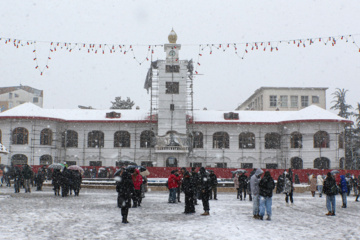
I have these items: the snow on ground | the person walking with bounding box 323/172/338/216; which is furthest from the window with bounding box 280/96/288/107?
the person walking with bounding box 323/172/338/216

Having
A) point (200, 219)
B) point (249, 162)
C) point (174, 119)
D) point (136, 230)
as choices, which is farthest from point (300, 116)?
point (136, 230)

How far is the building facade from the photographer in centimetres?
4100

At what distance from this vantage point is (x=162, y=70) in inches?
1690

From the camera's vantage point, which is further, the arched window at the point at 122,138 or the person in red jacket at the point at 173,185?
the arched window at the point at 122,138

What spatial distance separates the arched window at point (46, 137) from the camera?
136 ft

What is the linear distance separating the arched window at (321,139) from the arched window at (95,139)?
22066 millimetres

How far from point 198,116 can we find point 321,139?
1295 centimetres

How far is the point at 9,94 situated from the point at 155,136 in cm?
4434

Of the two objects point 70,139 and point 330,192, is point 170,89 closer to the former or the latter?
point 70,139

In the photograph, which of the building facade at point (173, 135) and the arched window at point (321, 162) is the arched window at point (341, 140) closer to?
the building facade at point (173, 135)

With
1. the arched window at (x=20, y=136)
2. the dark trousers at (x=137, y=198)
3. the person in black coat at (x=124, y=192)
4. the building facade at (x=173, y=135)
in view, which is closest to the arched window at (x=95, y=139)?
the building facade at (x=173, y=135)

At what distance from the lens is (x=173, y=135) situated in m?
41.7

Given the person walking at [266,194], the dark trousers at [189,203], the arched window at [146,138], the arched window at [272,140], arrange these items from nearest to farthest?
the person walking at [266,194], the dark trousers at [189,203], the arched window at [146,138], the arched window at [272,140]

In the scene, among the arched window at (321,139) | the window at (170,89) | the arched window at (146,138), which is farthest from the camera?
the arched window at (146,138)
